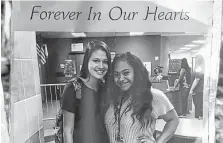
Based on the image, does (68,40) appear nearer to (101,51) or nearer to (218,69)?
(101,51)

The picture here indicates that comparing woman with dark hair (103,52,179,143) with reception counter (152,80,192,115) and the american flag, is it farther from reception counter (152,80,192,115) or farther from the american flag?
the american flag

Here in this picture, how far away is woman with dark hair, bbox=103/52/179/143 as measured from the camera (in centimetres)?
72

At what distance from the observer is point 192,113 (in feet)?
2.39

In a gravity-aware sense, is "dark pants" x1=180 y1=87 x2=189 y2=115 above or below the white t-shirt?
above

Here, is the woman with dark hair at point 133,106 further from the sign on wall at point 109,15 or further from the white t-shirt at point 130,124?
the sign on wall at point 109,15

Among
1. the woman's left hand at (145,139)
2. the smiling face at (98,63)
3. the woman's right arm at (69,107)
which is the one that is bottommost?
the woman's left hand at (145,139)

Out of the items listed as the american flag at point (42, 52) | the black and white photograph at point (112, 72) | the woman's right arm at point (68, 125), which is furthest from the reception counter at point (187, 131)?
the american flag at point (42, 52)

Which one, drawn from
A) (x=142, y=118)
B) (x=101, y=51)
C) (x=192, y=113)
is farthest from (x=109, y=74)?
(x=192, y=113)

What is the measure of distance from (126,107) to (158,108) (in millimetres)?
109

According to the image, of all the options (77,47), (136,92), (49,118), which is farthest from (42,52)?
(136,92)

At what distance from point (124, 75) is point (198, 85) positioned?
25 centimetres

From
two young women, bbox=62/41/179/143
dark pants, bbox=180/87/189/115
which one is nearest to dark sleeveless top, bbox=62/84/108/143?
two young women, bbox=62/41/179/143

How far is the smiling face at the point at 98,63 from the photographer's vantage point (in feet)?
2.34

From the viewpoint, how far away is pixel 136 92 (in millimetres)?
721
